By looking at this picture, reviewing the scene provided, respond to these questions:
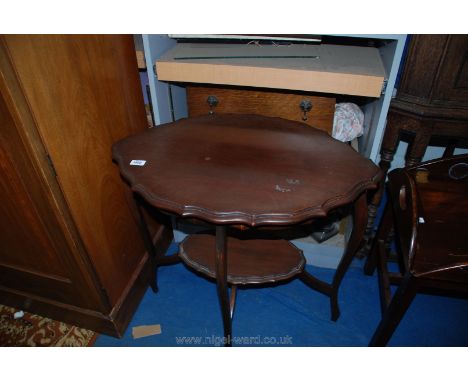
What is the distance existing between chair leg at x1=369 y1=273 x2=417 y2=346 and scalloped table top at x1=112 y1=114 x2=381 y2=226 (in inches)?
12.8

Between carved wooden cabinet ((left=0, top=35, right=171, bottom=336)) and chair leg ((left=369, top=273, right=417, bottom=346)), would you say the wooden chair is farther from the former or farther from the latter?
carved wooden cabinet ((left=0, top=35, right=171, bottom=336))

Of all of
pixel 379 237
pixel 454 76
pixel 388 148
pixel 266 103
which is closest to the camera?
pixel 454 76

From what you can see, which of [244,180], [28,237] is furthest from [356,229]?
[28,237]

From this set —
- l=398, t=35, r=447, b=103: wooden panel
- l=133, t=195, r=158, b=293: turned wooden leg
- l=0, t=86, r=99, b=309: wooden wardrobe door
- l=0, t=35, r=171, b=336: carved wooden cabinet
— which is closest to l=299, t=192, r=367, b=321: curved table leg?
l=398, t=35, r=447, b=103: wooden panel

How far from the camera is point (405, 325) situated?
1.41m

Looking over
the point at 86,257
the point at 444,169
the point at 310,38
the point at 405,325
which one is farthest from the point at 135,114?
the point at 405,325

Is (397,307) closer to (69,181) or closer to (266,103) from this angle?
(266,103)

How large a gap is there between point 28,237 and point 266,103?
110cm

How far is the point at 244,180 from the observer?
91 cm

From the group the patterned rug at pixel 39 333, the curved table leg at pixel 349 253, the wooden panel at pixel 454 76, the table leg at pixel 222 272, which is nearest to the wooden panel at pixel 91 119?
the patterned rug at pixel 39 333

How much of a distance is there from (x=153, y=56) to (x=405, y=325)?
1.61 meters

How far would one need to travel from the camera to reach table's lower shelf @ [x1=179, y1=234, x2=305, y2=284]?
49.0 inches

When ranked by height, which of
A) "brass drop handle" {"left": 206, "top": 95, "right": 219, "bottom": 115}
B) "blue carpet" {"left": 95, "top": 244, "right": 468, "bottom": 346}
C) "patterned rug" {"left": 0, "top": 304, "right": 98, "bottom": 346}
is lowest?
"blue carpet" {"left": 95, "top": 244, "right": 468, "bottom": 346}

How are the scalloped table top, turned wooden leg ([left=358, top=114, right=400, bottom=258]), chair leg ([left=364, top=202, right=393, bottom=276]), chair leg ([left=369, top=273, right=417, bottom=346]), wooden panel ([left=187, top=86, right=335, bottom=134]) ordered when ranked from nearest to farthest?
the scalloped table top
chair leg ([left=369, top=273, right=417, bottom=346])
turned wooden leg ([left=358, top=114, right=400, bottom=258])
wooden panel ([left=187, top=86, right=335, bottom=134])
chair leg ([left=364, top=202, right=393, bottom=276])
